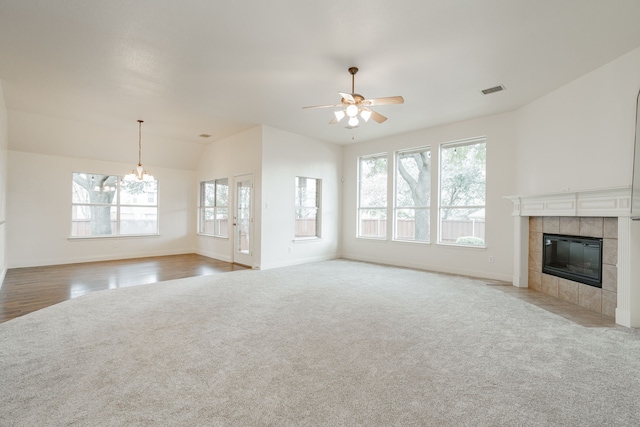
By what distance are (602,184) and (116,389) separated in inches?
209

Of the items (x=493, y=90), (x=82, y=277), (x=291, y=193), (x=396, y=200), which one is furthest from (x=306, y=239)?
(x=493, y=90)

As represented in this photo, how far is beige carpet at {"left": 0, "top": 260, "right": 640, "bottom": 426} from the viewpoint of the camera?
1.78 m

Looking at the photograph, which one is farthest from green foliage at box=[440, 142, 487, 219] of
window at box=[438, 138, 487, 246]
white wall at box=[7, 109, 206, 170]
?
white wall at box=[7, 109, 206, 170]

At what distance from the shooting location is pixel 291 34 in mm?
3082

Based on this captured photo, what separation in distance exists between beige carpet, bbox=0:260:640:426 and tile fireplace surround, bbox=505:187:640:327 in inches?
22.4

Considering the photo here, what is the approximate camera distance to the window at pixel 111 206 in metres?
7.08

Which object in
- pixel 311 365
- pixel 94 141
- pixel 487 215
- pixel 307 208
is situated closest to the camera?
pixel 311 365

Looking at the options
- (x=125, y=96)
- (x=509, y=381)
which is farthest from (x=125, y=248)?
(x=509, y=381)

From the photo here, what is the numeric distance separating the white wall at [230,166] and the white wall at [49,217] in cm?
126

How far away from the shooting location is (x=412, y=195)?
6801mm

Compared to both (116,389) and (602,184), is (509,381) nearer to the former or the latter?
(116,389)

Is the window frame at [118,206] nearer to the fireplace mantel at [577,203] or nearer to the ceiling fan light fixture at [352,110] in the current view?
the ceiling fan light fixture at [352,110]

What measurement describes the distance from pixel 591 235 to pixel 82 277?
799 cm

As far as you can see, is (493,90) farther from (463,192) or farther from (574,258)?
(574,258)
